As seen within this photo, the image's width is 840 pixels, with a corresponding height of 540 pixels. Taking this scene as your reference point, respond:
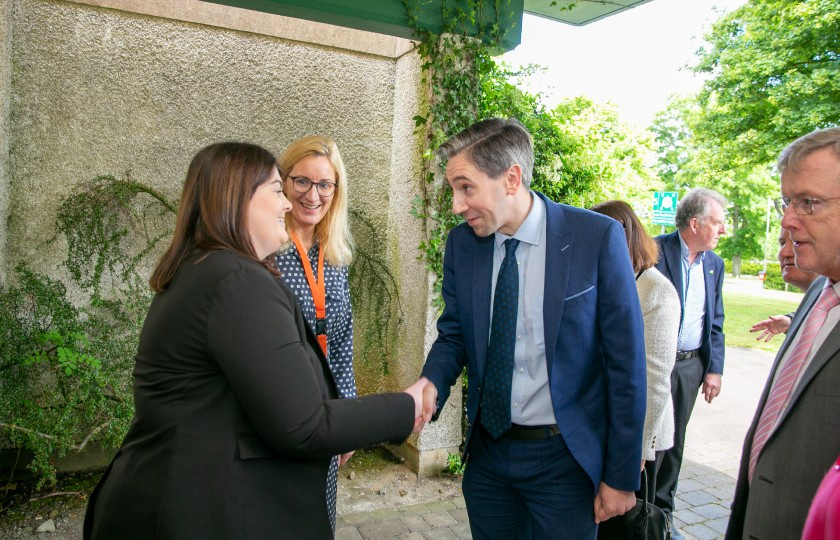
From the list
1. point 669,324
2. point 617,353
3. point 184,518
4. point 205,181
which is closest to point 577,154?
point 669,324

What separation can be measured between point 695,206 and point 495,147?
8.81 feet

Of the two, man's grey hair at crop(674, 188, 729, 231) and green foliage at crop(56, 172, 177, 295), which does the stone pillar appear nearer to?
green foliage at crop(56, 172, 177, 295)

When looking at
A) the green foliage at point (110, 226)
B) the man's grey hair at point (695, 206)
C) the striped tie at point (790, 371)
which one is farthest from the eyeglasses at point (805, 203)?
the green foliage at point (110, 226)

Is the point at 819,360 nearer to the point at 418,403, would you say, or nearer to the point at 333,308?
the point at 418,403

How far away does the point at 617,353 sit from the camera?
2.12 meters

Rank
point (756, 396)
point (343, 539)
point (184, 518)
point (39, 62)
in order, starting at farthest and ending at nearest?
point (756, 396)
point (39, 62)
point (343, 539)
point (184, 518)

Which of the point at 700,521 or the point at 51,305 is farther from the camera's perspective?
the point at 700,521

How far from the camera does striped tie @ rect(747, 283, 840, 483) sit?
6.08ft

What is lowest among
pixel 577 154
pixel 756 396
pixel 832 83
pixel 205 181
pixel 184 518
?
pixel 756 396

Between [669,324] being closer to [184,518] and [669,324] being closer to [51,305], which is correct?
[184,518]

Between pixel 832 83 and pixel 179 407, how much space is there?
54.8ft

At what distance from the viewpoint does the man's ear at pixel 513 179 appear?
89.9 inches

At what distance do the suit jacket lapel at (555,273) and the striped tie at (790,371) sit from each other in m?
0.69

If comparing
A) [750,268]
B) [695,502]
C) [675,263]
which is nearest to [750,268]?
[750,268]
